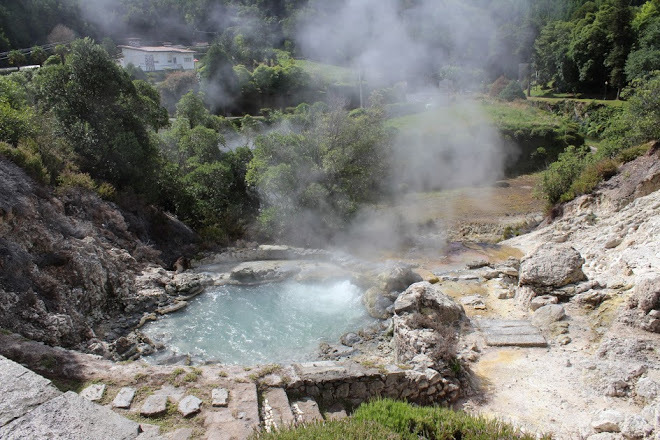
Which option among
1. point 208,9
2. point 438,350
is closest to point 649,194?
point 438,350

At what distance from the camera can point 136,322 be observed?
1048 centimetres

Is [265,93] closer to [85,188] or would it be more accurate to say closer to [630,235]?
[85,188]

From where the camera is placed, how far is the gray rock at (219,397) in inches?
235

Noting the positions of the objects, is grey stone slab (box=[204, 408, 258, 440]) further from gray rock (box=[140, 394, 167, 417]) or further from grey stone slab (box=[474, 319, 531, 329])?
grey stone slab (box=[474, 319, 531, 329])

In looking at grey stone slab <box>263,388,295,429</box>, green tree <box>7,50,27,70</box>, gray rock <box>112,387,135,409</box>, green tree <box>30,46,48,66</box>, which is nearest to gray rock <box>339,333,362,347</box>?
grey stone slab <box>263,388,295,429</box>

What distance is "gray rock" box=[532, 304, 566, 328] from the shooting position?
28.6 feet

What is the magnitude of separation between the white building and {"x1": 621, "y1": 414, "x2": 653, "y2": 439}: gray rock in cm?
3566

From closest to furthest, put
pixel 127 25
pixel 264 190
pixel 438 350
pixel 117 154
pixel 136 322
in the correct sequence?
pixel 438 350, pixel 136 322, pixel 117 154, pixel 264 190, pixel 127 25

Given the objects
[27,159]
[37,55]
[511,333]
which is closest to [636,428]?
[511,333]

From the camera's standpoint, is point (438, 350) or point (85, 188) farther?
point (85, 188)

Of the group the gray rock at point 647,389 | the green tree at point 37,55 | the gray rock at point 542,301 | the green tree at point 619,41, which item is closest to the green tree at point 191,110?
the gray rock at point 542,301

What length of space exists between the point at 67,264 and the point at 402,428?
841 cm

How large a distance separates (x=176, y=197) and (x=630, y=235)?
12567 mm

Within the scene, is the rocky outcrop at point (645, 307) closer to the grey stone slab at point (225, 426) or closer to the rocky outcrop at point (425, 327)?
the rocky outcrop at point (425, 327)
